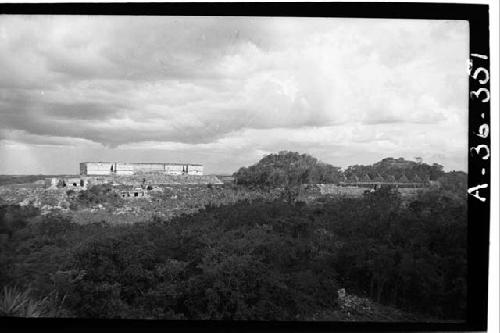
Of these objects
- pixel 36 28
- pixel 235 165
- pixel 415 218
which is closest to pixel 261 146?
pixel 235 165

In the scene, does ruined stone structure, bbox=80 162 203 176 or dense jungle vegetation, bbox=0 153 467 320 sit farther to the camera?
ruined stone structure, bbox=80 162 203 176

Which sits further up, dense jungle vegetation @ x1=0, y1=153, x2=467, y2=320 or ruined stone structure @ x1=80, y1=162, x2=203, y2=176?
ruined stone structure @ x1=80, y1=162, x2=203, y2=176

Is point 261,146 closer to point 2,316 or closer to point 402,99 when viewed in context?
point 402,99

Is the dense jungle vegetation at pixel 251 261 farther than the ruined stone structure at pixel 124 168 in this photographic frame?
No

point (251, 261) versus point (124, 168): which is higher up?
point (124, 168)

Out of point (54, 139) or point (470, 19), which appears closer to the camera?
point (470, 19)

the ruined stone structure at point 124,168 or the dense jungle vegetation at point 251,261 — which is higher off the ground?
the ruined stone structure at point 124,168

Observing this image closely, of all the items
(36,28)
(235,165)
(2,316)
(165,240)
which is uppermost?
(36,28)

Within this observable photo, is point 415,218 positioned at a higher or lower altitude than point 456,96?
lower
